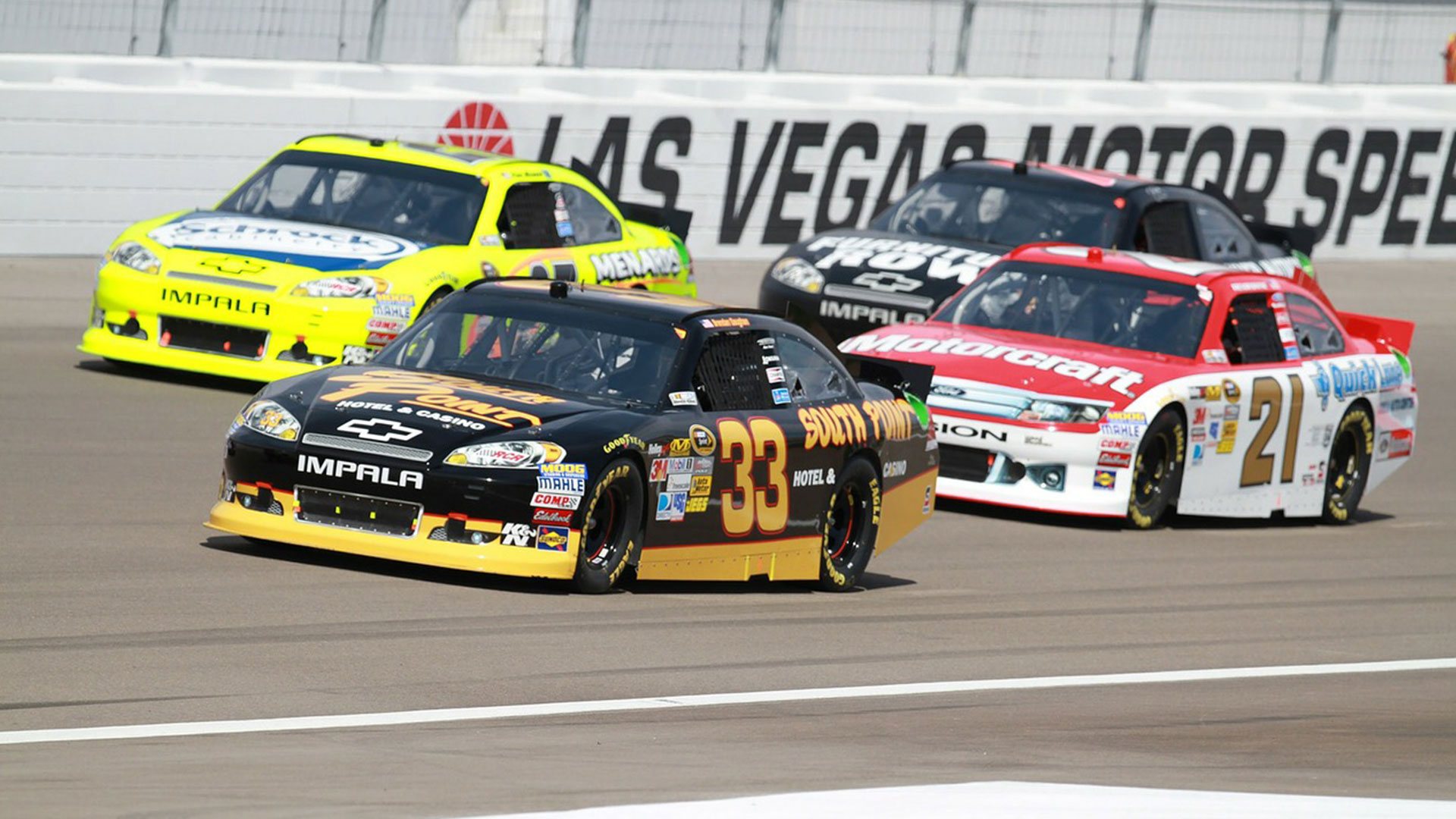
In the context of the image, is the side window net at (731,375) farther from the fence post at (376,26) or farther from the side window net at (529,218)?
the fence post at (376,26)

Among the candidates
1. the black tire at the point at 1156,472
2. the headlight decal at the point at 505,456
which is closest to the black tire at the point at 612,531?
the headlight decal at the point at 505,456

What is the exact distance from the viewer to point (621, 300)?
33.9 ft

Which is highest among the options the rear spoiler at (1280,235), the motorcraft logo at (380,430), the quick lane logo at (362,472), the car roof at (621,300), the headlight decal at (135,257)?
the rear spoiler at (1280,235)

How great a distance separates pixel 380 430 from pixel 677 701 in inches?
77.7

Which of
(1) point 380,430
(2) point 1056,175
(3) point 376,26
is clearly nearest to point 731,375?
(1) point 380,430

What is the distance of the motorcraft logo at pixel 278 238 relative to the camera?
46.7 feet

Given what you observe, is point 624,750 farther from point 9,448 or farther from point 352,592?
point 9,448

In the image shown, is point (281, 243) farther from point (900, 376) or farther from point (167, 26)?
point (900, 376)

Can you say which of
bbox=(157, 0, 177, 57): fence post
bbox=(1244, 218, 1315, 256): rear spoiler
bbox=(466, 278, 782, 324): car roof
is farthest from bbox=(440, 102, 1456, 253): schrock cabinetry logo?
bbox=(466, 278, 782, 324): car roof

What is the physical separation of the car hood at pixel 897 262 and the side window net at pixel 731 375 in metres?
5.60

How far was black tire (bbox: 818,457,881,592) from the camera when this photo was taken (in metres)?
10.7

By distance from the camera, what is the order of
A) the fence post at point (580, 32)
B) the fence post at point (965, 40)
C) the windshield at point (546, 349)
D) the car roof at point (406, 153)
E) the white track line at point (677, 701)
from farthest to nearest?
the fence post at point (965, 40) → the fence post at point (580, 32) → the car roof at point (406, 153) → the windshield at point (546, 349) → the white track line at point (677, 701)

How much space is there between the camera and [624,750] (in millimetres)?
6840

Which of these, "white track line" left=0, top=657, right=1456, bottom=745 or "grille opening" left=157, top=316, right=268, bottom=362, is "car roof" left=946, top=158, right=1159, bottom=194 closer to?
"grille opening" left=157, top=316, right=268, bottom=362
